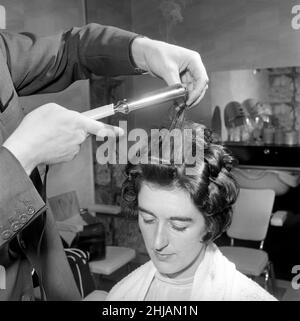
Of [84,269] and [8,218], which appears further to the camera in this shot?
[84,269]

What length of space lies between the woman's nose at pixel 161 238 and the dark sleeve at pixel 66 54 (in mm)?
303

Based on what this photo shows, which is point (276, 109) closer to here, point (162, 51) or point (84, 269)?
point (84, 269)

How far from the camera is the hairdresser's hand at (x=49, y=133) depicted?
0.47 m

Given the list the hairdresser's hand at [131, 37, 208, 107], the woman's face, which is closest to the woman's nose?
the woman's face

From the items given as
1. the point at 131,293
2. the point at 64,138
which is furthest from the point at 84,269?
the point at 64,138

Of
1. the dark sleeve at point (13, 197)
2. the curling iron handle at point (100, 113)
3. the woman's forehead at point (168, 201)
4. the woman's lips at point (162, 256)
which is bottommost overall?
the woman's lips at point (162, 256)

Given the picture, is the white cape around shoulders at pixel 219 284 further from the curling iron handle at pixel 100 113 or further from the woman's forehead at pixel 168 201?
the curling iron handle at pixel 100 113

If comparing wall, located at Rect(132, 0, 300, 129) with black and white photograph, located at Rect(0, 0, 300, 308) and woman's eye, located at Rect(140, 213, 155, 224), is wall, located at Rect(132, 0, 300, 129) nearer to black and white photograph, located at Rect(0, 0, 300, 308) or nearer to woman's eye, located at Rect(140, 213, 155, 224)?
black and white photograph, located at Rect(0, 0, 300, 308)

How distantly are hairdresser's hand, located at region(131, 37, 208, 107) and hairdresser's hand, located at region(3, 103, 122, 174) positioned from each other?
22 centimetres

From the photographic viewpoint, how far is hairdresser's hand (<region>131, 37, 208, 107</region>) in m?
0.66

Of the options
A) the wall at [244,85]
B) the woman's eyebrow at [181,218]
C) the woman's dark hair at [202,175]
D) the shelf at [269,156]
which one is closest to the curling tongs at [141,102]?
the woman's dark hair at [202,175]

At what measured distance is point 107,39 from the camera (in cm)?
70

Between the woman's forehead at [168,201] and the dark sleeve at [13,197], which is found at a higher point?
the dark sleeve at [13,197]
